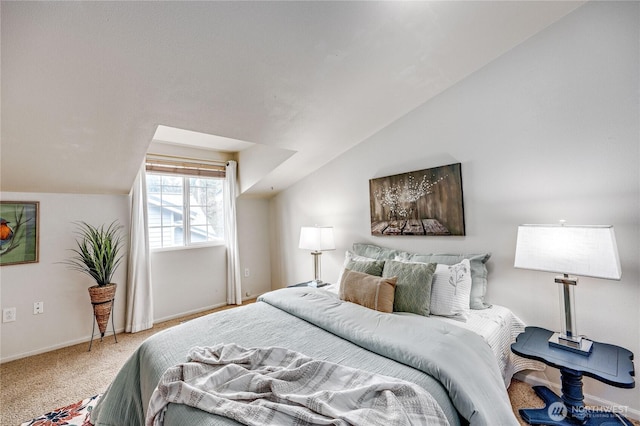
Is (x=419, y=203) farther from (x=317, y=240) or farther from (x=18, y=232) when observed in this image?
(x=18, y=232)

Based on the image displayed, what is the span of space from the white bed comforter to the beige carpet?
54.0 inches

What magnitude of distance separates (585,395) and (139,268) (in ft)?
13.5

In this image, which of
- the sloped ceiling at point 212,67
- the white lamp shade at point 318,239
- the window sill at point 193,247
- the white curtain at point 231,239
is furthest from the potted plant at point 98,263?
the white lamp shade at point 318,239

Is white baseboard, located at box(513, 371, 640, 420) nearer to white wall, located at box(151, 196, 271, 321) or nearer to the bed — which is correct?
the bed

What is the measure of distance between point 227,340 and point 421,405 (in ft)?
3.55

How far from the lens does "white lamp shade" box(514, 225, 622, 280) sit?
1482mm

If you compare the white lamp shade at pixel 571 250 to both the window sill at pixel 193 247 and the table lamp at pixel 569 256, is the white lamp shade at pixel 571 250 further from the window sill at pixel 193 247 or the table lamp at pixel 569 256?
the window sill at pixel 193 247

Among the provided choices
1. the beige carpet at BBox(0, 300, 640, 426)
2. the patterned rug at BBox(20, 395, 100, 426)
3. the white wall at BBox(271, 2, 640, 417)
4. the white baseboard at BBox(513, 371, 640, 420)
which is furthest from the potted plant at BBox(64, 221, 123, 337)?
the white baseboard at BBox(513, 371, 640, 420)

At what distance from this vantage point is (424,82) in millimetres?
2342

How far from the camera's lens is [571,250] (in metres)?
1.59

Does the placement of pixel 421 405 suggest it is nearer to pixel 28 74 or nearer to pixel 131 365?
pixel 131 365

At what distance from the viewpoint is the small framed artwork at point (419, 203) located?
238 centimetres

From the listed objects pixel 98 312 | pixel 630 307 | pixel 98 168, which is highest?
pixel 98 168

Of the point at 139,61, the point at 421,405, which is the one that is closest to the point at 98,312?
the point at 139,61
